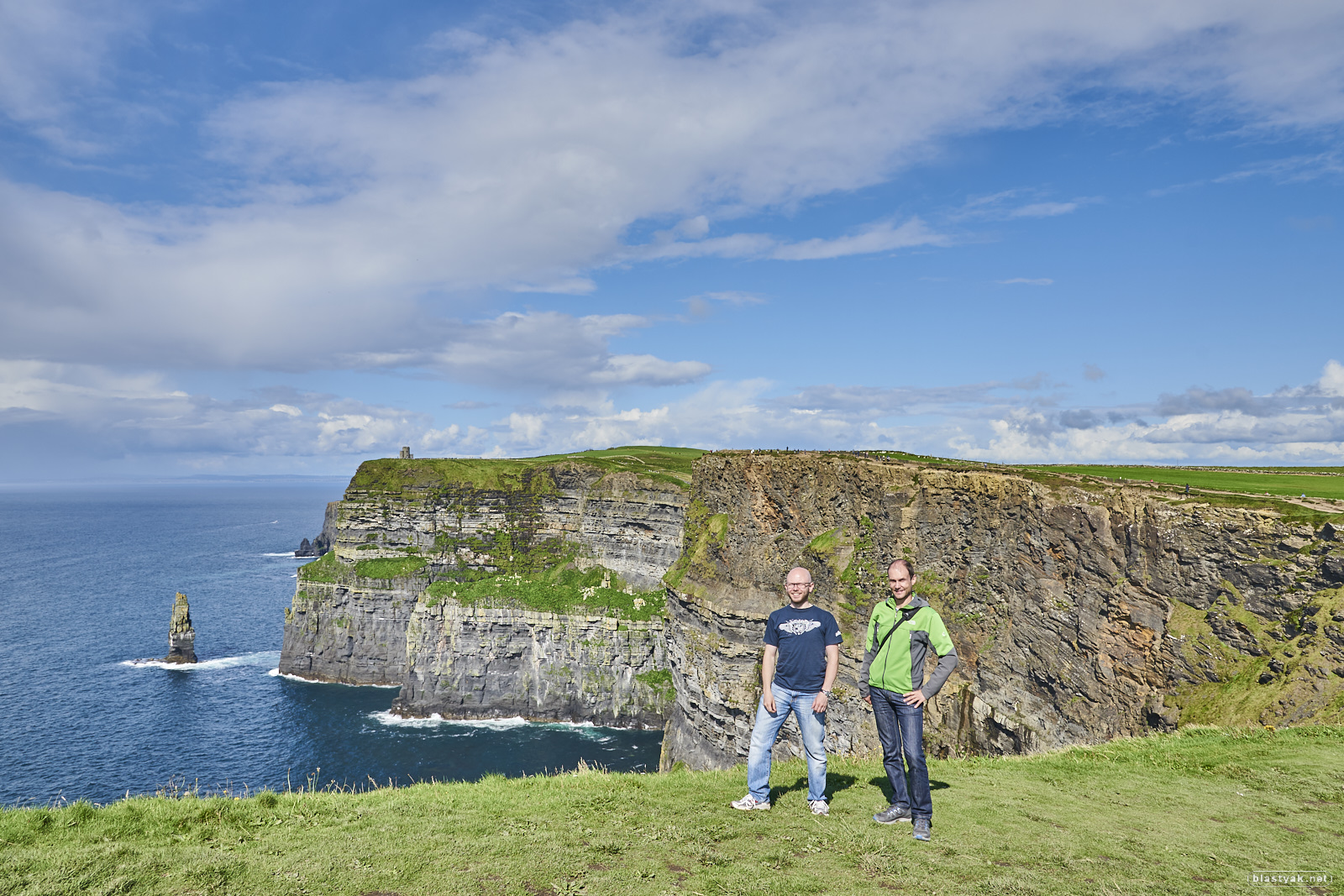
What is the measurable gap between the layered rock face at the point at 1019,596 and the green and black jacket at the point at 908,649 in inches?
648

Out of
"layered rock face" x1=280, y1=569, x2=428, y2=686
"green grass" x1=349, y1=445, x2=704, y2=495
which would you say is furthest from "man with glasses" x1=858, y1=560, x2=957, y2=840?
"layered rock face" x1=280, y1=569, x2=428, y2=686

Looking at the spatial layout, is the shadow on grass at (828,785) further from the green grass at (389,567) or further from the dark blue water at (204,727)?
the green grass at (389,567)

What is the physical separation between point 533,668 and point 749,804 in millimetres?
69151

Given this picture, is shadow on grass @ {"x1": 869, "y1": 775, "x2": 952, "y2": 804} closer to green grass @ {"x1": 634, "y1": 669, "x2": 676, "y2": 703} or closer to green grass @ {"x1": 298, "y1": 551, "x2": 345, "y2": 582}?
green grass @ {"x1": 634, "y1": 669, "x2": 676, "y2": 703}

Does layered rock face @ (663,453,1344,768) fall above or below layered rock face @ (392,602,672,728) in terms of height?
above

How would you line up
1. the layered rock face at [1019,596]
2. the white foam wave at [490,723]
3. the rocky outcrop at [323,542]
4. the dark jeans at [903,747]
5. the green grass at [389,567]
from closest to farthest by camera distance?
the dark jeans at [903,747] < the layered rock face at [1019,596] < the white foam wave at [490,723] < the green grass at [389,567] < the rocky outcrop at [323,542]

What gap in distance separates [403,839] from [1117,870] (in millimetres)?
9978

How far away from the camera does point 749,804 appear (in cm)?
1127

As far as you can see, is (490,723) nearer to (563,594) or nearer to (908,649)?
(563,594)

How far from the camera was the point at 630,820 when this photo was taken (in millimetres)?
10703

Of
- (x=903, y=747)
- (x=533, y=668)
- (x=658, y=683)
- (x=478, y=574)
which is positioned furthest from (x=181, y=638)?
(x=903, y=747)

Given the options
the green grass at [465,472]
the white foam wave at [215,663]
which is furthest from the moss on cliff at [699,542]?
the white foam wave at [215,663]

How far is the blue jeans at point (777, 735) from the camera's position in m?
11.1

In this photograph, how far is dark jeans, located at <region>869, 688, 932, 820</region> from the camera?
10.5 m
